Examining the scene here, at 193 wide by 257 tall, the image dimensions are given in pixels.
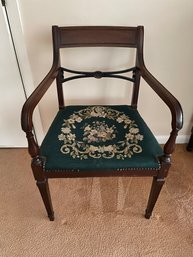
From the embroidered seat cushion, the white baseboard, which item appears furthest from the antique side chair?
the white baseboard

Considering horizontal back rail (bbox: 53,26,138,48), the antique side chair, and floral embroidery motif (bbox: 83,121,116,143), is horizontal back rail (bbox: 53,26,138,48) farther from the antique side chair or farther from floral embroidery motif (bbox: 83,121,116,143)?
floral embroidery motif (bbox: 83,121,116,143)

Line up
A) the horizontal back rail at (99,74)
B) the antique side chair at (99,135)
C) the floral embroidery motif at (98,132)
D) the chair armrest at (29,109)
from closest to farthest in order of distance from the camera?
the chair armrest at (29,109) → the antique side chair at (99,135) → the floral embroidery motif at (98,132) → the horizontal back rail at (99,74)

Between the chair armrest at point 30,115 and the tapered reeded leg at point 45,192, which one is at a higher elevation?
the chair armrest at point 30,115

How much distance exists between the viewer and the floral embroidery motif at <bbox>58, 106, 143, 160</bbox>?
89 cm

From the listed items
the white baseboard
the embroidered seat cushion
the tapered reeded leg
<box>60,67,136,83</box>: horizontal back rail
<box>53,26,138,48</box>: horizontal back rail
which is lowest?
the white baseboard

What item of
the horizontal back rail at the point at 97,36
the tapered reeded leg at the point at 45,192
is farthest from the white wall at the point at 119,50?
the tapered reeded leg at the point at 45,192

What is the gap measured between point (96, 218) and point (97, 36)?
969mm

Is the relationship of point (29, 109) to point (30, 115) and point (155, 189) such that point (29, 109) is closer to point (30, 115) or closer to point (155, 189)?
point (30, 115)

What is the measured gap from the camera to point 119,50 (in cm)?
117

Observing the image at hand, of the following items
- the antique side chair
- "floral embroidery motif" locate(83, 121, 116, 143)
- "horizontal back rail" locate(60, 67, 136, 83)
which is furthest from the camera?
"horizontal back rail" locate(60, 67, 136, 83)

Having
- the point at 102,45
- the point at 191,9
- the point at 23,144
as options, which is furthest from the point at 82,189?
the point at 191,9

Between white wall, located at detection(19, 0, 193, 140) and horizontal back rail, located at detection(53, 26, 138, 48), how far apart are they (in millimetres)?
82

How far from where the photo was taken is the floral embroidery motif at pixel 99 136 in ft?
2.93

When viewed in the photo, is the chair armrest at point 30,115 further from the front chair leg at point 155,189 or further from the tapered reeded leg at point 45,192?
the front chair leg at point 155,189
